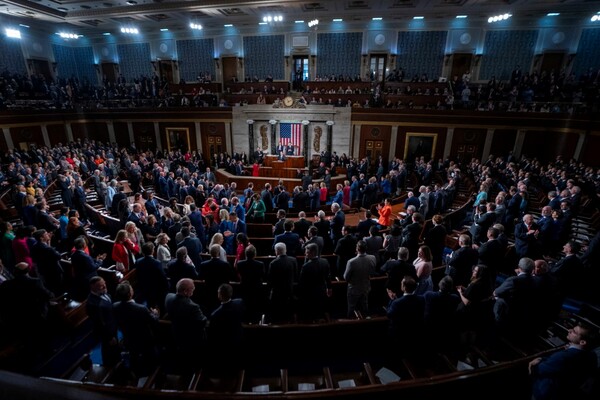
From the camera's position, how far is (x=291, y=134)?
17.2 metres

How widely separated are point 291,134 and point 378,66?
7.87 meters

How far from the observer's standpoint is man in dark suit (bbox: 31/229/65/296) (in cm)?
452

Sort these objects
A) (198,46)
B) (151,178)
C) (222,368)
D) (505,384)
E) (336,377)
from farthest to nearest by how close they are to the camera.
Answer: (198,46) < (151,178) < (336,377) < (222,368) < (505,384)

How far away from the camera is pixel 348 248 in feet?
16.2

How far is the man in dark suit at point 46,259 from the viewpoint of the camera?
14.8 feet

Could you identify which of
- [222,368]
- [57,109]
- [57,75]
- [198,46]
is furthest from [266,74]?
[222,368]

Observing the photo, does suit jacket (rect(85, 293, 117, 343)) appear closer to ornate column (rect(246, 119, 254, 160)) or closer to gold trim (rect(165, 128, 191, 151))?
ornate column (rect(246, 119, 254, 160))

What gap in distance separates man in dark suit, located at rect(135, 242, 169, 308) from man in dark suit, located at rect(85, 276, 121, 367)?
69 centimetres

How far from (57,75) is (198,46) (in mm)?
10971

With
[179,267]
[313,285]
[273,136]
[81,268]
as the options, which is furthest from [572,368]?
[273,136]

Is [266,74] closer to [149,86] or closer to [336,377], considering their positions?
[149,86]

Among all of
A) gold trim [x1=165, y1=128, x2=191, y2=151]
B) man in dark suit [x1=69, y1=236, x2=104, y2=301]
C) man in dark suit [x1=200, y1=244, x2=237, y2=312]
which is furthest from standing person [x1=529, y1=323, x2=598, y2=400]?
gold trim [x1=165, y1=128, x2=191, y2=151]

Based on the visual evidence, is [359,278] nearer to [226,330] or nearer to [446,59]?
[226,330]

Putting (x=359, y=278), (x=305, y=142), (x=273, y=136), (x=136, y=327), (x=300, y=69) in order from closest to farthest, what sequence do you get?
(x=136, y=327)
(x=359, y=278)
(x=305, y=142)
(x=273, y=136)
(x=300, y=69)
